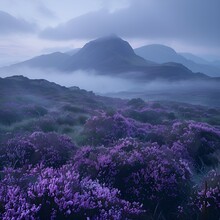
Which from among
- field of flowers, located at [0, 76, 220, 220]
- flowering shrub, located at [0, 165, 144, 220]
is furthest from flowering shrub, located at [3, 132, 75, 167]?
flowering shrub, located at [0, 165, 144, 220]

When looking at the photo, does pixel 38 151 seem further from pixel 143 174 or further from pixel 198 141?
pixel 198 141

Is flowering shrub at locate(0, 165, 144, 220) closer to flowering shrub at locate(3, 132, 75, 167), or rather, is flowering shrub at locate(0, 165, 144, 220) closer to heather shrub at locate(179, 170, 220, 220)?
heather shrub at locate(179, 170, 220, 220)

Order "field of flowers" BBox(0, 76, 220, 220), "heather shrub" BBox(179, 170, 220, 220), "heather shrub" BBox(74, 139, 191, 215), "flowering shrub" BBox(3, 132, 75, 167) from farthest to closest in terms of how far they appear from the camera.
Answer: "flowering shrub" BBox(3, 132, 75, 167) < "heather shrub" BBox(74, 139, 191, 215) < "heather shrub" BBox(179, 170, 220, 220) < "field of flowers" BBox(0, 76, 220, 220)

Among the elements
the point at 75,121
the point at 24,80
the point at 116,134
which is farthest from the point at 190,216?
the point at 24,80

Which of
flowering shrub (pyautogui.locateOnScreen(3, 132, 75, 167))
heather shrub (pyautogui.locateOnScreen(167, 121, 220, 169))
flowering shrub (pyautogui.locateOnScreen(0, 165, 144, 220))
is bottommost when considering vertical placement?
heather shrub (pyautogui.locateOnScreen(167, 121, 220, 169))

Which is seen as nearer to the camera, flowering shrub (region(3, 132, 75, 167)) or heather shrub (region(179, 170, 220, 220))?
heather shrub (region(179, 170, 220, 220))

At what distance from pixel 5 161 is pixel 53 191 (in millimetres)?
4301

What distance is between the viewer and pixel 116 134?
13.3 metres

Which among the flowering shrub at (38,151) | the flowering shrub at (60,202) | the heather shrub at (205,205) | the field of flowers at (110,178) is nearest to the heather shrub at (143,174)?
the field of flowers at (110,178)

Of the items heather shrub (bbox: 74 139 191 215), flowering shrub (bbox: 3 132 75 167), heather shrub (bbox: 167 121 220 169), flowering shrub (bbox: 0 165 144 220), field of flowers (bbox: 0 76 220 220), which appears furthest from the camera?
heather shrub (bbox: 167 121 220 169)

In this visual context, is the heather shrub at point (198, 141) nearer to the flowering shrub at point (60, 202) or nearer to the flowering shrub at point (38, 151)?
the flowering shrub at point (38, 151)

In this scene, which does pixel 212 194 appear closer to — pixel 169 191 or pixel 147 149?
pixel 169 191

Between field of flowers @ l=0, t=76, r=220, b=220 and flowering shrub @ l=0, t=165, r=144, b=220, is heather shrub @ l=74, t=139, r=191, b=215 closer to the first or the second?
field of flowers @ l=0, t=76, r=220, b=220

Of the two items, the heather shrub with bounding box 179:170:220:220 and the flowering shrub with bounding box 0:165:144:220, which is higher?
the flowering shrub with bounding box 0:165:144:220
